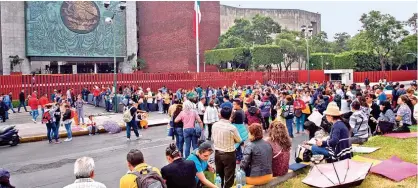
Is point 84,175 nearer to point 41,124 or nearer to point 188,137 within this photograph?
point 188,137

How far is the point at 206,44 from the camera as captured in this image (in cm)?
5778

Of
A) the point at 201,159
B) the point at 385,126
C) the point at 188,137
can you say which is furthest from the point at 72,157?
the point at 385,126

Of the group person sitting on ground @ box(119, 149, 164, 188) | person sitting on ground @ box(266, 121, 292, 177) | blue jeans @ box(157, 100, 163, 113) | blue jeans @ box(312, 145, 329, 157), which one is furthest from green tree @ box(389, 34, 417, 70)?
person sitting on ground @ box(119, 149, 164, 188)

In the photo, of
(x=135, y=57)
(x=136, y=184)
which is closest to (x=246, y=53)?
(x=135, y=57)

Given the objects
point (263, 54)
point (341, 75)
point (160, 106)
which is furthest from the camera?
point (341, 75)

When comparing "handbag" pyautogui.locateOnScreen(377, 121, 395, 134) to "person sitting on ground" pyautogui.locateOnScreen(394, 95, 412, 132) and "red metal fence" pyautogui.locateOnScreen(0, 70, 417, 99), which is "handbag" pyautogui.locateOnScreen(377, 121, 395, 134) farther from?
"red metal fence" pyautogui.locateOnScreen(0, 70, 417, 99)

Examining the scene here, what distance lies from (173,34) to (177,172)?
51871mm

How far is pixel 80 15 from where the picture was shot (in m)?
49.3

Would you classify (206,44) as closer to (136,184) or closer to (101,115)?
(101,115)

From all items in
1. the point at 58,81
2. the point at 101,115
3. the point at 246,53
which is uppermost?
the point at 246,53

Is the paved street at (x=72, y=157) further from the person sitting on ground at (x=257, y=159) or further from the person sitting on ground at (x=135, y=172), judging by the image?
the person sitting on ground at (x=135, y=172)

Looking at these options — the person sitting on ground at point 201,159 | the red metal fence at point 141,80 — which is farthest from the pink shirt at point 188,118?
the red metal fence at point 141,80

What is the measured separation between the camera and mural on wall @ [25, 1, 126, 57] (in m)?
46.6

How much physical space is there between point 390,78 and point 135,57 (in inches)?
1373
